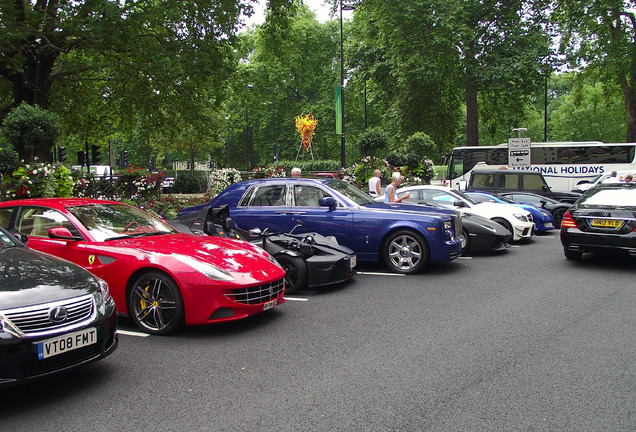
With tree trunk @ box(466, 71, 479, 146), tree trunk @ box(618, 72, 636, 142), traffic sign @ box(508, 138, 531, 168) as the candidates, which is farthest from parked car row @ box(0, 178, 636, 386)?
tree trunk @ box(618, 72, 636, 142)

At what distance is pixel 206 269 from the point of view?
557 cm

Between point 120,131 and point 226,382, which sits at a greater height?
point 120,131

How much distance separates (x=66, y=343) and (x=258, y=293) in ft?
7.33

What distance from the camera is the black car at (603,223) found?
29.7 ft

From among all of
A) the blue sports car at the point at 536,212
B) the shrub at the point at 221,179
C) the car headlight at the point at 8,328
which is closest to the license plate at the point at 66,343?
the car headlight at the point at 8,328

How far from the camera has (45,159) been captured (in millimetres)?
15648

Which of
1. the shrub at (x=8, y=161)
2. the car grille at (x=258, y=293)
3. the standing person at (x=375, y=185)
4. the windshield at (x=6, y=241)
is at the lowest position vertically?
the car grille at (x=258, y=293)

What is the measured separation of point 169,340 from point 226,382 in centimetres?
139

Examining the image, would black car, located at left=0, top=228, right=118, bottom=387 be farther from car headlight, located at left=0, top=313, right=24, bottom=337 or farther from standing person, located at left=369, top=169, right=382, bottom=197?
standing person, located at left=369, top=169, right=382, bottom=197

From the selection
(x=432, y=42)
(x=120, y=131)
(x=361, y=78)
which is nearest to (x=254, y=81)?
(x=120, y=131)

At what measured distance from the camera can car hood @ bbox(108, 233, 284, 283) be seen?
5766 mm

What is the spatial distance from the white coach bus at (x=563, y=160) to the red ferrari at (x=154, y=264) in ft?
79.8

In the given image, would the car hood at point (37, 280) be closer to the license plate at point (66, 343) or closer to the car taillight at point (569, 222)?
the license plate at point (66, 343)

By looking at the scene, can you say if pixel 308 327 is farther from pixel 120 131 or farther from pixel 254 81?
pixel 120 131
